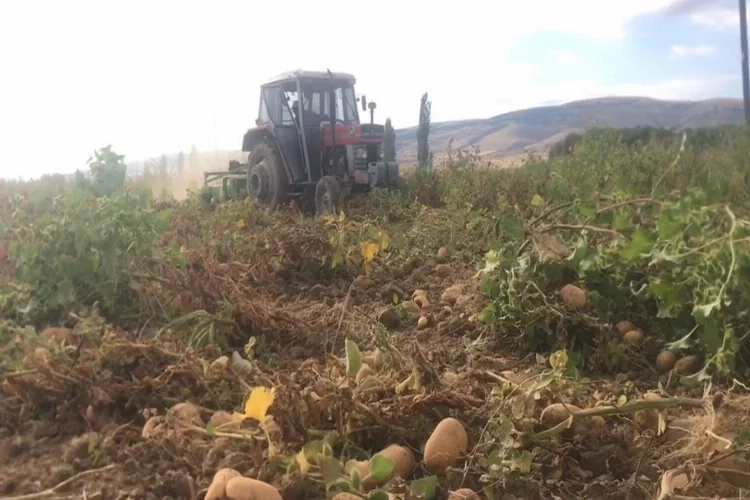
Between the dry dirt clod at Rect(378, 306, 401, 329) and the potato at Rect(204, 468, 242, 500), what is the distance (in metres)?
2.07

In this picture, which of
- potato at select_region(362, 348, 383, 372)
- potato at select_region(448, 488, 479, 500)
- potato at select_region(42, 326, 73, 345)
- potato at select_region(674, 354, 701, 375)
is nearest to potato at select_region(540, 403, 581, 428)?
potato at select_region(448, 488, 479, 500)

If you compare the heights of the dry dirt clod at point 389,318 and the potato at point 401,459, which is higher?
the dry dirt clod at point 389,318

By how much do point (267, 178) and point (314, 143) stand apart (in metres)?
0.83

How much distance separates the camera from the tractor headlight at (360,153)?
10.3 meters

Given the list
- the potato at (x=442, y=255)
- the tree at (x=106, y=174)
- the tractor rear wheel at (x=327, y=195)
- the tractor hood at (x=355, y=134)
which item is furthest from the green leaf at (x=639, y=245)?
the tractor hood at (x=355, y=134)

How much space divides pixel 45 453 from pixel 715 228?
2615 mm

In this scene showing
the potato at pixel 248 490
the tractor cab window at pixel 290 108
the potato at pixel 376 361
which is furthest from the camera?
the tractor cab window at pixel 290 108

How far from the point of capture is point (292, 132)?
34.8 ft

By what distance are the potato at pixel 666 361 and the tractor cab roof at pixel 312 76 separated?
8102 millimetres

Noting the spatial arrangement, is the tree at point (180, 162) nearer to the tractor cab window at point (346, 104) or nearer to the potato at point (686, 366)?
the tractor cab window at point (346, 104)

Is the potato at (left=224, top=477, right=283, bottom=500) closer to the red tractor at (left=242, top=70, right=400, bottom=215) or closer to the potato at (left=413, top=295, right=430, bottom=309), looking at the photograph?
the potato at (left=413, top=295, right=430, bottom=309)

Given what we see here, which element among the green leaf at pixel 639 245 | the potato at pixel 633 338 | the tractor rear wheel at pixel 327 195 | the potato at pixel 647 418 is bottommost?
the potato at pixel 647 418

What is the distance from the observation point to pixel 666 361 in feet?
9.94

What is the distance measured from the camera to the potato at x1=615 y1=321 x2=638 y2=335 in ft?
10.7
